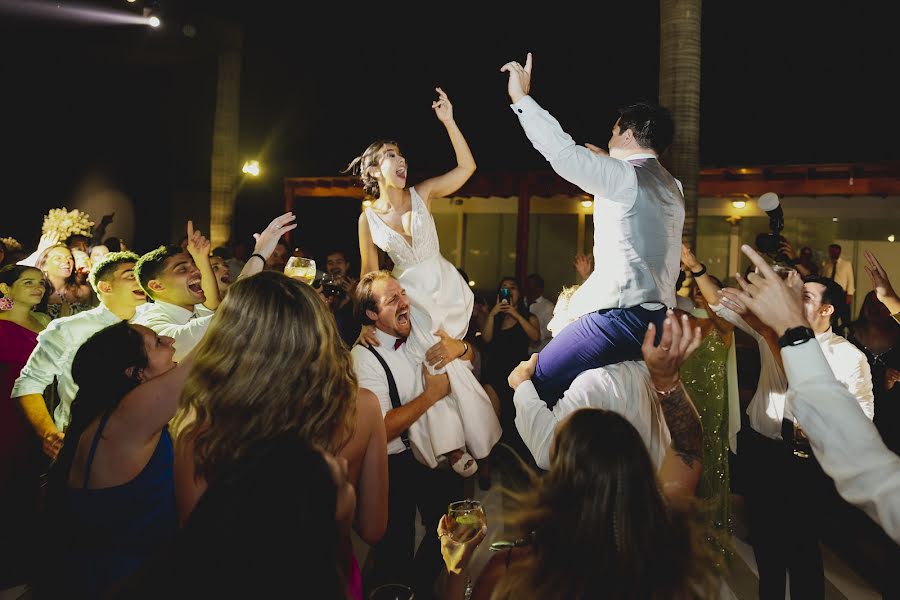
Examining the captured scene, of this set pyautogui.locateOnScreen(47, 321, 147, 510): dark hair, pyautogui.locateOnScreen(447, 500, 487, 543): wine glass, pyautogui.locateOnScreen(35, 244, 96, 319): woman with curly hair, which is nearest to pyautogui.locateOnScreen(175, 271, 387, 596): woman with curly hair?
pyautogui.locateOnScreen(447, 500, 487, 543): wine glass

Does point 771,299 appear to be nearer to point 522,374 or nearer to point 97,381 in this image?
point 522,374

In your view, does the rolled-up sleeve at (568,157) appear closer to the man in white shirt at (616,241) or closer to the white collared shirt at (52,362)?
the man in white shirt at (616,241)

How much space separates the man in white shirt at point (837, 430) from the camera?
1.12m

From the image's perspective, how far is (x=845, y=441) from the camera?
115 cm

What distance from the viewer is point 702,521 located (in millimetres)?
1408

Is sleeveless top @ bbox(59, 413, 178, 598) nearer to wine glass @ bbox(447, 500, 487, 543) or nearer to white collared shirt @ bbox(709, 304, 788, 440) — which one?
wine glass @ bbox(447, 500, 487, 543)

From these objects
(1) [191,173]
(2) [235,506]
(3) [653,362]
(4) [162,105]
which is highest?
(4) [162,105]

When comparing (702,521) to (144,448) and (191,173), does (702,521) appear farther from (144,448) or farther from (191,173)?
(191,173)

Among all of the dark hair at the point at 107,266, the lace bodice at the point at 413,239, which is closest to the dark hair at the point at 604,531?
the lace bodice at the point at 413,239

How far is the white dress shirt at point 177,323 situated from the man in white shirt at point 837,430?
7.25 ft

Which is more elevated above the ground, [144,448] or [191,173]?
[191,173]

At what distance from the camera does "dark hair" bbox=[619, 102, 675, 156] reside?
2.44 metres

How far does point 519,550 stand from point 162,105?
546 inches

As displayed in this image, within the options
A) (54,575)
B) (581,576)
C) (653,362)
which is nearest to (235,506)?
(581,576)
